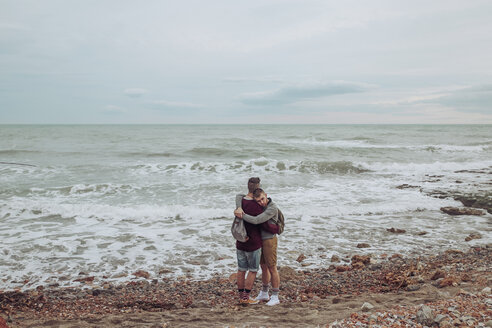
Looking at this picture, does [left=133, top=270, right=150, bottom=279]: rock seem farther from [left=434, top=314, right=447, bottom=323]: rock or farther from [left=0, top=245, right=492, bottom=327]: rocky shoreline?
[left=434, top=314, right=447, bottom=323]: rock

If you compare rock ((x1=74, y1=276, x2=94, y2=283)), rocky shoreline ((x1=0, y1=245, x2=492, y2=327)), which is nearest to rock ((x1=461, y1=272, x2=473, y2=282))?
rocky shoreline ((x1=0, y1=245, x2=492, y2=327))

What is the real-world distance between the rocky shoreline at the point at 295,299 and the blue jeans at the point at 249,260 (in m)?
0.52

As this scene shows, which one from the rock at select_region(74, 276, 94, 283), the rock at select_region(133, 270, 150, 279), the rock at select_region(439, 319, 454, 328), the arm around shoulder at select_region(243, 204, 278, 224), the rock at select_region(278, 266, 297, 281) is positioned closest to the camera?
the rock at select_region(439, 319, 454, 328)

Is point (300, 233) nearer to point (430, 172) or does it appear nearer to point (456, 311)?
point (456, 311)

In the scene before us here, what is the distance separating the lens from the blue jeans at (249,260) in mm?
4742

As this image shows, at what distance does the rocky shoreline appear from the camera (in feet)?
13.1

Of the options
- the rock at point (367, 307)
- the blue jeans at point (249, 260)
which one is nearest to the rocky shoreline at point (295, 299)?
the rock at point (367, 307)

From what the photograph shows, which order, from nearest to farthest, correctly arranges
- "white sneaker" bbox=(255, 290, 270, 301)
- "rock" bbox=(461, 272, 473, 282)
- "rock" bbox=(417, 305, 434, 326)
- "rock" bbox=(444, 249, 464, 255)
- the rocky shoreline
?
"rock" bbox=(417, 305, 434, 326) < the rocky shoreline < "white sneaker" bbox=(255, 290, 270, 301) < "rock" bbox=(461, 272, 473, 282) < "rock" bbox=(444, 249, 464, 255)

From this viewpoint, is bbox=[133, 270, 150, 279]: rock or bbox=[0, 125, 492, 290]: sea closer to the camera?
bbox=[133, 270, 150, 279]: rock

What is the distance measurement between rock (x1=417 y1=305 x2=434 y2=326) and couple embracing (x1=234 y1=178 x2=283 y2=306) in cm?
185

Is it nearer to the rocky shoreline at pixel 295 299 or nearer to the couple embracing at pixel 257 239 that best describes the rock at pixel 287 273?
the rocky shoreline at pixel 295 299

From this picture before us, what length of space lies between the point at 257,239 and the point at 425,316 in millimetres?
2129

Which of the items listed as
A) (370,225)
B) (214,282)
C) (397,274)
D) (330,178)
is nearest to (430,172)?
(330,178)

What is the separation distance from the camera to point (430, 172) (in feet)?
63.0
